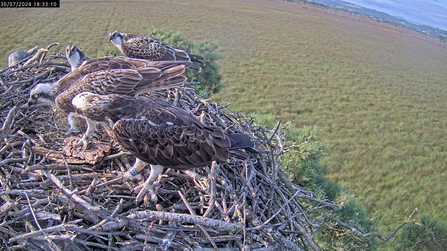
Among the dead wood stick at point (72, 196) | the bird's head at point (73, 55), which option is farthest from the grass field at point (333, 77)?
the dead wood stick at point (72, 196)

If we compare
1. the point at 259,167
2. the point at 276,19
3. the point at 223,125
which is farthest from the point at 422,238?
the point at 276,19

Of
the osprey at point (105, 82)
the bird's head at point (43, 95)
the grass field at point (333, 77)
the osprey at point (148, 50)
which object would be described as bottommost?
the grass field at point (333, 77)

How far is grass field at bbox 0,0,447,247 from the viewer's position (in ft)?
36.0

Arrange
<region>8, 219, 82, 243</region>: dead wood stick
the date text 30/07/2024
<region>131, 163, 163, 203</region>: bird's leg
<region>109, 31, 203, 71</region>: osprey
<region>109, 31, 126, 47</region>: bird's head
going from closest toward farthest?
<region>8, 219, 82, 243</region>: dead wood stick
<region>131, 163, 163, 203</region>: bird's leg
<region>109, 31, 203, 71</region>: osprey
<region>109, 31, 126, 47</region>: bird's head
the date text 30/07/2024

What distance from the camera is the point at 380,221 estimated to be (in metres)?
8.13

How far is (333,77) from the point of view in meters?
21.9

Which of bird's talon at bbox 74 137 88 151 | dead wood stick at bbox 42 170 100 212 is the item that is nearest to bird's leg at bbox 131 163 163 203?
dead wood stick at bbox 42 170 100 212

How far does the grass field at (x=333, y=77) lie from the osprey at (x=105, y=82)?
198 centimetres

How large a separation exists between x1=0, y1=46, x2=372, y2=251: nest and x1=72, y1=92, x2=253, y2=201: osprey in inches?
8.0

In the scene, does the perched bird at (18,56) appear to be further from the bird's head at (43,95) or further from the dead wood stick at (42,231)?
the dead wood stick at (42,231)

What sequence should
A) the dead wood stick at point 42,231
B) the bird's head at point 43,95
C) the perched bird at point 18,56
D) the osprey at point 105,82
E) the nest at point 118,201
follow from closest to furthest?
the dead wood stick at point 42,231
the nest at point 118,201
the osprey at point 105,82
the bird's head at point 43,95
the perched bird at point 18,56

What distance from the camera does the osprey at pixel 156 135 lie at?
121 inches

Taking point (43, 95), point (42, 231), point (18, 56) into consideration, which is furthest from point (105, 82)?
point (18, 56)

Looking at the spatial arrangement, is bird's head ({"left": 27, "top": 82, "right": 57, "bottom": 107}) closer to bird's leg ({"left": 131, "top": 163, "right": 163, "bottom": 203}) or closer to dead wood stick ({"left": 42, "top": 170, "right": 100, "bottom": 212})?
dead wood stick ({"left": 42, "top": 170, "right": 100, "bottom": 212})
